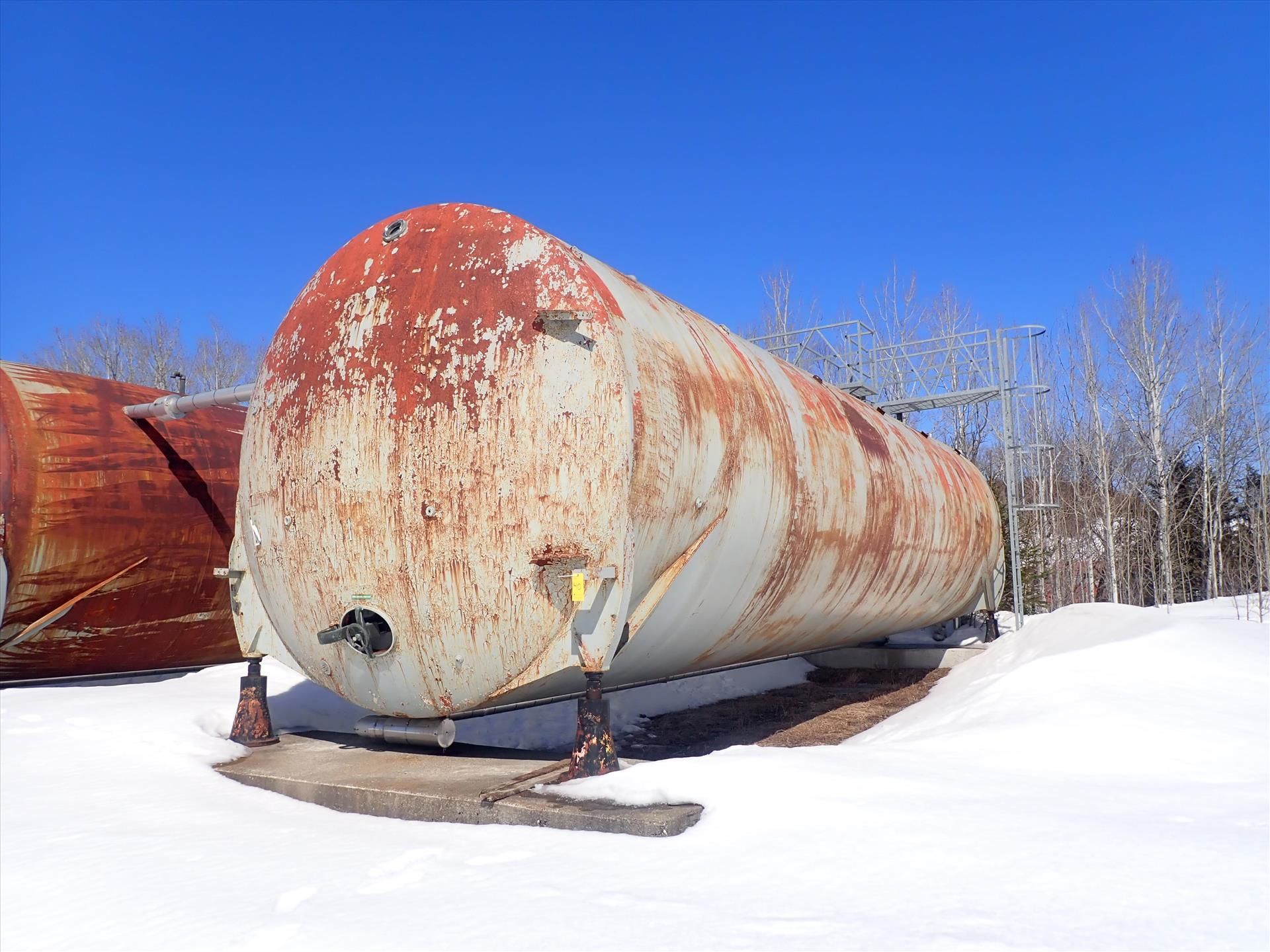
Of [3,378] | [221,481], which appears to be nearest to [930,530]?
[221,481]

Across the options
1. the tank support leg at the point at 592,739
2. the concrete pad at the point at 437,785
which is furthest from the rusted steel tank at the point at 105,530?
the tank support leg at the point at 592,739

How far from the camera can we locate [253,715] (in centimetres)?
559

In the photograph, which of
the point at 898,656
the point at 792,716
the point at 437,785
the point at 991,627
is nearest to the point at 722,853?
the point at 437,785

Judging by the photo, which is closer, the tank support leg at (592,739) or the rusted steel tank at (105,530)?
the tank support leg at (592,739)

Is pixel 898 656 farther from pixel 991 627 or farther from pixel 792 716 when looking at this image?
pixel 792 716

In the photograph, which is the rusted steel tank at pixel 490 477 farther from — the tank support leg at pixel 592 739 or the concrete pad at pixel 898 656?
the concrete pad at pixel 898 656

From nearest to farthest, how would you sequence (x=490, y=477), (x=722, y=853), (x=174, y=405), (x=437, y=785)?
1. (x=722, y=853)
2. (x=437, y=785)
3. (x=490, y=477)
4. (x=174, y=405)

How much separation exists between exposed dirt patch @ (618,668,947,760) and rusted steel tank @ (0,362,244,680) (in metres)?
4.12

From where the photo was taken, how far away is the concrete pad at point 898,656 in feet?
36.4

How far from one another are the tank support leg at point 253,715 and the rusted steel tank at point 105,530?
2917 mm

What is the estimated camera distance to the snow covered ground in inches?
108

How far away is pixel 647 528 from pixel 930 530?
490 centimetres

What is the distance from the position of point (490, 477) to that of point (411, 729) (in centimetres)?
157

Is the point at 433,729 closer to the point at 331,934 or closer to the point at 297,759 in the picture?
the point at 297,759
